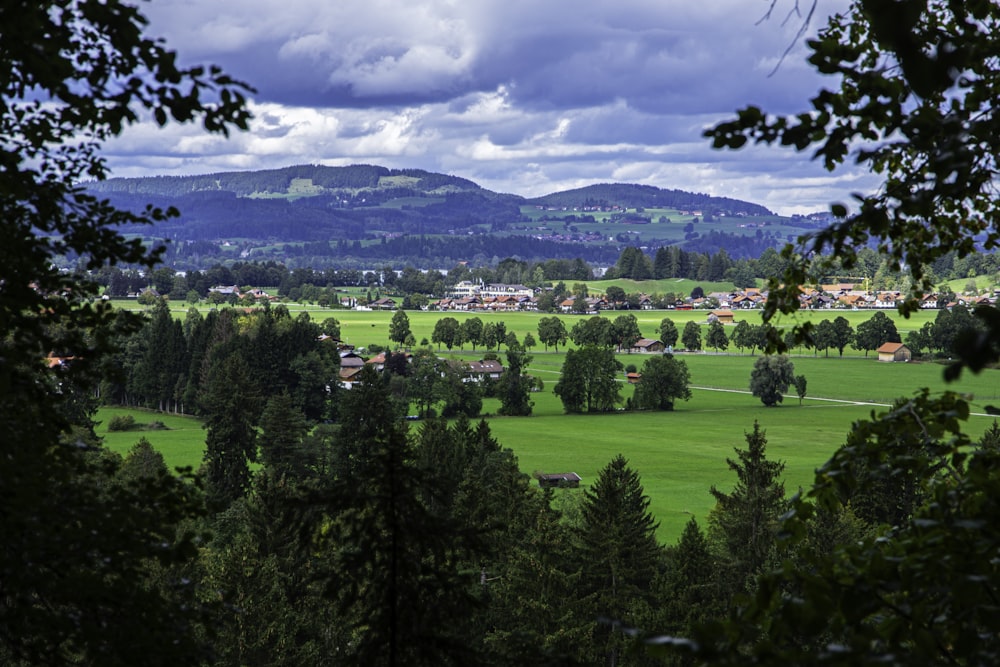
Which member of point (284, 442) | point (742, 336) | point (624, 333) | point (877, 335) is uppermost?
point (877, 335)

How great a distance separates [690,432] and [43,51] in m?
81.0

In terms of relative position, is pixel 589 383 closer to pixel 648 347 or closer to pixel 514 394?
pixel 514 394

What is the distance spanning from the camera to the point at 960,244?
277 inches

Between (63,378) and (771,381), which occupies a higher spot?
(63,378)

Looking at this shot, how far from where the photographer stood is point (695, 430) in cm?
8462

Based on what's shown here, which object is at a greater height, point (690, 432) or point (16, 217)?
point (16, 217)

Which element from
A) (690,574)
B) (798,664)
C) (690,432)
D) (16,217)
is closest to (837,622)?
(798,664)

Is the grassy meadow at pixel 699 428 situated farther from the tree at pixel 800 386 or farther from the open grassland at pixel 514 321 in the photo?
the open grassland at pixel 514 321

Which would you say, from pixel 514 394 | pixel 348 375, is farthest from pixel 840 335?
pixel 348 375

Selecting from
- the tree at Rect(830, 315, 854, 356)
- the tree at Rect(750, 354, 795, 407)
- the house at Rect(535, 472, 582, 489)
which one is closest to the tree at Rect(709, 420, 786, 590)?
the house at Rect(535, 472, 582, 489)

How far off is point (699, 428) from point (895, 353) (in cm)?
5320

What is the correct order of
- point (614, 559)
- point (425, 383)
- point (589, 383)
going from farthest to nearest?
1. point (589, 383)
2. point (425, 383)
3. point (614, 559)

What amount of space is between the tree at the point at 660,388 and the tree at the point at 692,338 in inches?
1718

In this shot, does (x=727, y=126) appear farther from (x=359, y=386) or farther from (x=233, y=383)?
(x=233, y=383)
